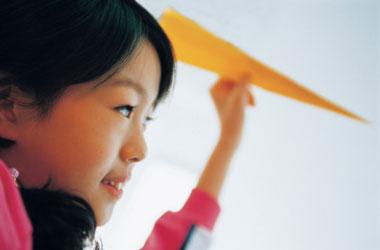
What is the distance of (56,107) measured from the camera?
0.41 metres

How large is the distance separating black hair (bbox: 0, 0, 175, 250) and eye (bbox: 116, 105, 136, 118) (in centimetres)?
4

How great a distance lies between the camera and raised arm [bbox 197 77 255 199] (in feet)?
1.69

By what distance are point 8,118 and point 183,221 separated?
9.0 inches

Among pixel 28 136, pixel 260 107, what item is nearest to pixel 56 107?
pixel 28 136

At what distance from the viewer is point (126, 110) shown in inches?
17.7

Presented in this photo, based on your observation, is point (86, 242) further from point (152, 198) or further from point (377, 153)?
point (152, 198)

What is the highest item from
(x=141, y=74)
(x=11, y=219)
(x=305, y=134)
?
(x=305, y=134)

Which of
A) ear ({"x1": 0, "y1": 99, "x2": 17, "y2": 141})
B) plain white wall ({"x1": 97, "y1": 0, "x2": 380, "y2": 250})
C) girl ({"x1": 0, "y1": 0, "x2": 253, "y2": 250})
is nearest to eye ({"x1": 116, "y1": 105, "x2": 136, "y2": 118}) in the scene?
girl ({"x1": 0, "y1": 0, "x2": 253, "y2": 250})

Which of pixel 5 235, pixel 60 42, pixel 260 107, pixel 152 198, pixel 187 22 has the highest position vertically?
pixel 260 107

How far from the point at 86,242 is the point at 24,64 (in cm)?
21

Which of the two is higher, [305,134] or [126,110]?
[305,134]

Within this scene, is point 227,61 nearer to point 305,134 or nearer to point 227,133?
point 227,133

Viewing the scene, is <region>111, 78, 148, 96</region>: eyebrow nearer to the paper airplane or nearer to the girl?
the girl

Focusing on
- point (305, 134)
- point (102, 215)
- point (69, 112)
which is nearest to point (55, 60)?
point (69, 112)
